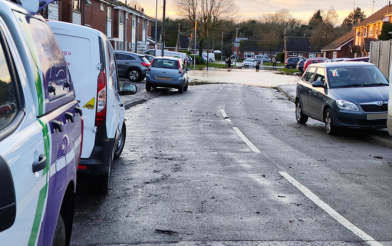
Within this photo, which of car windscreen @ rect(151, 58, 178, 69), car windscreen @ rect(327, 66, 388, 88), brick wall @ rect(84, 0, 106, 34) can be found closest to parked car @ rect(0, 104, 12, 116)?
car windscreen @ rect(327, 66, 388, 88)

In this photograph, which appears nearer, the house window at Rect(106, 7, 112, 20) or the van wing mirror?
the van wing mirror

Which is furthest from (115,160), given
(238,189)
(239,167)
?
(238,189)

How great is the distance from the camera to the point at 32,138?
2447mm

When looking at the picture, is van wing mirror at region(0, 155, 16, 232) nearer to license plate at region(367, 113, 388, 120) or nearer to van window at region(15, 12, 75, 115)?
van window at region(15, 12, 75, 115)

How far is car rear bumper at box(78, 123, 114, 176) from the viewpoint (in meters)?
5.71

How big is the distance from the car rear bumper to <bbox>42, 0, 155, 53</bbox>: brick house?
27.0 meters

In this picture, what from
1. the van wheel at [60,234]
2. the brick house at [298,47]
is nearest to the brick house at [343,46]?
the brick house at [298,47]

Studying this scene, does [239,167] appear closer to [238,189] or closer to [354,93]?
[238,189]

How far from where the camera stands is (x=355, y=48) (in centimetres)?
6106

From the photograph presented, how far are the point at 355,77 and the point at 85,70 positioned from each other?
29.0ft

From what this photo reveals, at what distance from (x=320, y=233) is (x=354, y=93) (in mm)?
7754

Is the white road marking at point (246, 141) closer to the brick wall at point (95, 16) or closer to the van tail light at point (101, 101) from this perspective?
the van tail light at point (101, 101)

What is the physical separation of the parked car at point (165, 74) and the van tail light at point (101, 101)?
19.5 metres

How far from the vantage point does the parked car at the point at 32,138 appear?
2105mm
